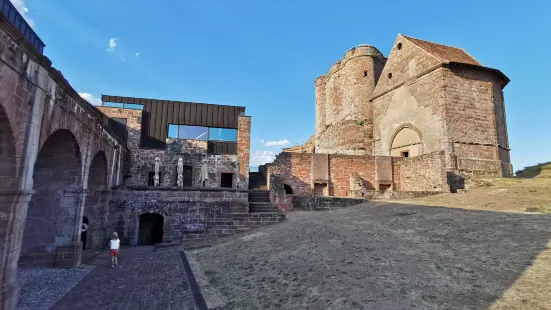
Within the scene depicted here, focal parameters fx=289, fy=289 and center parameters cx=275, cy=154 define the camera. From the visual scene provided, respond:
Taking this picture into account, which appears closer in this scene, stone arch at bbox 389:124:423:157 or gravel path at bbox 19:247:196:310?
gravel path at bbox 19:247:196:310

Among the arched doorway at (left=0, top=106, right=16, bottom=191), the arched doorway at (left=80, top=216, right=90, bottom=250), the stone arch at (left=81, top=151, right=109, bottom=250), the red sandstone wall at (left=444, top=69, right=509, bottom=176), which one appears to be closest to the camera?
the arched doorway at (left=0, top=106, right=16, bottom=191)

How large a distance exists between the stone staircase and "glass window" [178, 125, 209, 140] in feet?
15.1

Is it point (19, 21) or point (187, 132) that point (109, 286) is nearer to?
point (19, 21)

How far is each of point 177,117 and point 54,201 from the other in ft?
37.0

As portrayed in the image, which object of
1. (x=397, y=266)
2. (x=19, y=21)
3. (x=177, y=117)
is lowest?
(x=397, y=266)

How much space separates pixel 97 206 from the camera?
42.1 ft

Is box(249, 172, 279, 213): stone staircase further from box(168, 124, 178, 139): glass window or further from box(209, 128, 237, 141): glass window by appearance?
box(168, 124, 178, 139): glass window

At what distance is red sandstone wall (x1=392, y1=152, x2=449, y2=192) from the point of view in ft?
60.5

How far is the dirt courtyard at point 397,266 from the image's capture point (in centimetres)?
441

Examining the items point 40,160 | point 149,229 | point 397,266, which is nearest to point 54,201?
point 40,160

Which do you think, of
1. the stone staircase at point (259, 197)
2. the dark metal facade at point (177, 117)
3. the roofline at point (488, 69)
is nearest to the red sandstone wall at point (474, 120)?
the roofline at point (488, 69)

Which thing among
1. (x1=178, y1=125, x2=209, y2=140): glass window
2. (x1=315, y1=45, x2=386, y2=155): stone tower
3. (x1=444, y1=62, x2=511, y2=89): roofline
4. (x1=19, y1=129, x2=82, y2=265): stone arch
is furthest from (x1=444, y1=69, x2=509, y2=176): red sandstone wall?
(x1=19, y1=129, x2=82, y2=265): stone arch

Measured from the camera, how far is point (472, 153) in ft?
65.2

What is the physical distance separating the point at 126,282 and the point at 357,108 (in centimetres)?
2618
